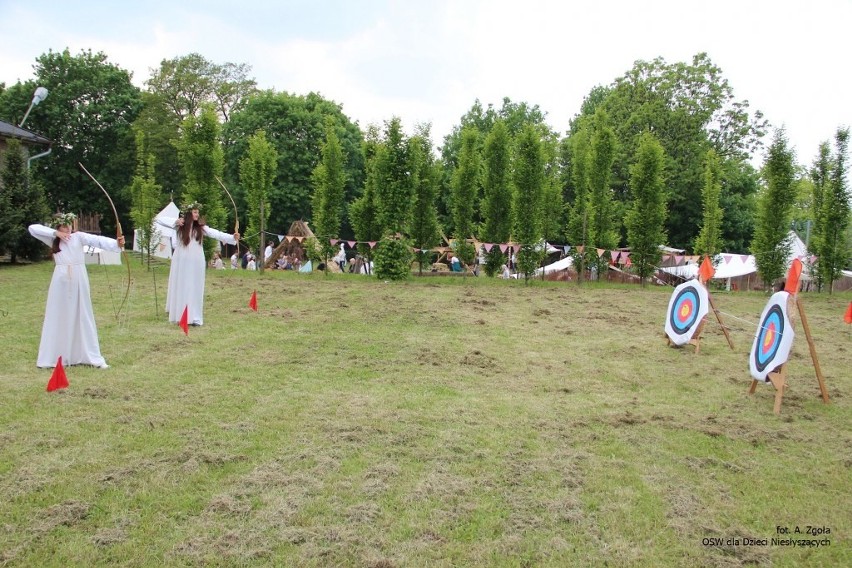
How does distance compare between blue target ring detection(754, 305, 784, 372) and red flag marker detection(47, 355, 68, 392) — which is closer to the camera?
red flag marker detection(47, 355, 68, 392)

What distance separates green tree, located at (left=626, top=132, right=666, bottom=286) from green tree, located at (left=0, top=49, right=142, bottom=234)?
29848mm

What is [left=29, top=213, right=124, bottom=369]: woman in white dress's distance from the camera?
283 inches

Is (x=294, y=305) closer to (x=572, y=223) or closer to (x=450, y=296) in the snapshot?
(x=450, y=296)

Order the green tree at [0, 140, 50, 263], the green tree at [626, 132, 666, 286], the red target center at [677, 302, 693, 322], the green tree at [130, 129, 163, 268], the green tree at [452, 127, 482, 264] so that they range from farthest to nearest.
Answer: the green tree at [0, 140, 50, 263] → the green tree at [452, 127, 482, 264] → the green tree at [130, 129, 163, 268] → the green tree at [626, 132, 666, 286] → the red target center at [677, 302, 693, 322]

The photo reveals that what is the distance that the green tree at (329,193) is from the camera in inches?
824

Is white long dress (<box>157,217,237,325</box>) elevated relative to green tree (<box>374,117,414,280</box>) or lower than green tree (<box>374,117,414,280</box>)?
lower

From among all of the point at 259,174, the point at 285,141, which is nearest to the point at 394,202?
the point at 259,174

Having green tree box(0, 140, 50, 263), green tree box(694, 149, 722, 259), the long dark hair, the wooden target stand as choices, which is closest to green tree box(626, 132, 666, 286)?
green tree box(694, 149, 722, 259)

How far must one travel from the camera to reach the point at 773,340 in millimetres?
7047

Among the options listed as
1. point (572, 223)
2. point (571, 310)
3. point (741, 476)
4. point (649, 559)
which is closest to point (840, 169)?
point (572, 223)

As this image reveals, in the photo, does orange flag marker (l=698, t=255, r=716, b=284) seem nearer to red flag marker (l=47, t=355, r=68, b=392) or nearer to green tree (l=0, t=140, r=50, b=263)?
red flag marker (l=47, t=355, r=68, b=392)

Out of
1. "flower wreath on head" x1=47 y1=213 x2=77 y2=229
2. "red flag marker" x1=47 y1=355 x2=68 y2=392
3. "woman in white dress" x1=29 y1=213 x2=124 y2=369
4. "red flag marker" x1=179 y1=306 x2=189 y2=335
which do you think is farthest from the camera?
"red flag marker" x1=179 y1=306 x2=189 y2=335

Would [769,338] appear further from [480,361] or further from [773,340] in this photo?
[480,361]

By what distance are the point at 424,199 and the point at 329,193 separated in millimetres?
3362
